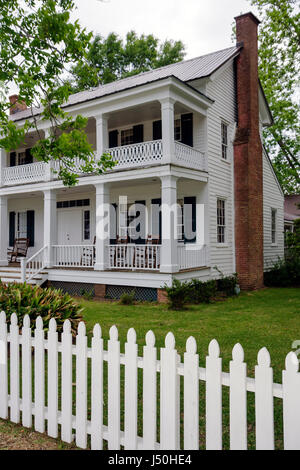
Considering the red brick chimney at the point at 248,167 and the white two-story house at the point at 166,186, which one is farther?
the red brick chimney at the point at 248,167

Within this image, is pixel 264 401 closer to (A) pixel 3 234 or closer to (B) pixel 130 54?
(A) pixel 3 234

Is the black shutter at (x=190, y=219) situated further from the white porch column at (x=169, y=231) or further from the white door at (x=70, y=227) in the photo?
the white door at (x=70, y=227)

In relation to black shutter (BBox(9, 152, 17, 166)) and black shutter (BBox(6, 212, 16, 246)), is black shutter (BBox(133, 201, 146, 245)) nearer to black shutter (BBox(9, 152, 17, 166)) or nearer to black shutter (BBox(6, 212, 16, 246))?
black shutter (BBox(9, 152, 17, 166))

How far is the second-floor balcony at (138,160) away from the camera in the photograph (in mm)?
12406

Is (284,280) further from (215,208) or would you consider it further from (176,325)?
(176,325)

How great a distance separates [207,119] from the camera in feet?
45.9

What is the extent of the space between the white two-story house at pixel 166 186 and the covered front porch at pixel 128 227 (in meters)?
0.04

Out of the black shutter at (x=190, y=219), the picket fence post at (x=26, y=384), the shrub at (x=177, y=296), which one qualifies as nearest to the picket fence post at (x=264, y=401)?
the picket fence post at (x=26, y=384)

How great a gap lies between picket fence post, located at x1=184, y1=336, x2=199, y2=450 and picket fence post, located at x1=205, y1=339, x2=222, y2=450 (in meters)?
0.09

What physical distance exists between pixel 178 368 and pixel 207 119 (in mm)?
12557

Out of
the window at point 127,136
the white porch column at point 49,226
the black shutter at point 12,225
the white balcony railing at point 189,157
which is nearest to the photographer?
the white balcony railing at point 189,157

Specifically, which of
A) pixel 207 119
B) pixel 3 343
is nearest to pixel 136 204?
pixel 207 119

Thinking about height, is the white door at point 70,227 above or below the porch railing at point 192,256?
above

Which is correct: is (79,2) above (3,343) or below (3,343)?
above
